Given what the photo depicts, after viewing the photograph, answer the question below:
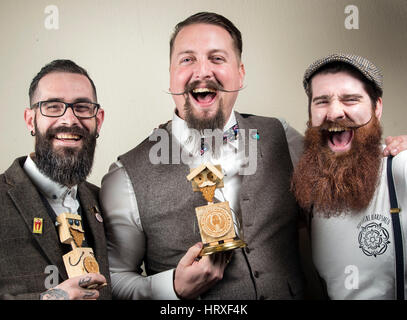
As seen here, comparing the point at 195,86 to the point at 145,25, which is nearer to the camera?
the point at 195,86

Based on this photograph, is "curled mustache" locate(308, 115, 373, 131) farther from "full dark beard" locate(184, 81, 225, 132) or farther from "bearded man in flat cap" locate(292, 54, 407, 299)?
"full dark beard" locate(184, 81, 225, 132)

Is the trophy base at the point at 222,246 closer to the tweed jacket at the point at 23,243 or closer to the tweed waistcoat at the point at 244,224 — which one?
the tweed waistcoat at the point at 244,224

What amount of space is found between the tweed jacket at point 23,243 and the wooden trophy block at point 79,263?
121mm

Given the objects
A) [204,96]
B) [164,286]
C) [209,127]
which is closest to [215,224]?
[164,286]

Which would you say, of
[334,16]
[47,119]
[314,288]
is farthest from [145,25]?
[314,288]

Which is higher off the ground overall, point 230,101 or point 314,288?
point 230,101

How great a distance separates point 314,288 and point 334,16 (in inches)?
71.5

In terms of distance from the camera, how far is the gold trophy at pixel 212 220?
2285 mm

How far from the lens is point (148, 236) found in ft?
8.84

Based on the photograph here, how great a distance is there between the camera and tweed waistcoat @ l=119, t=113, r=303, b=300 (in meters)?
2.57
